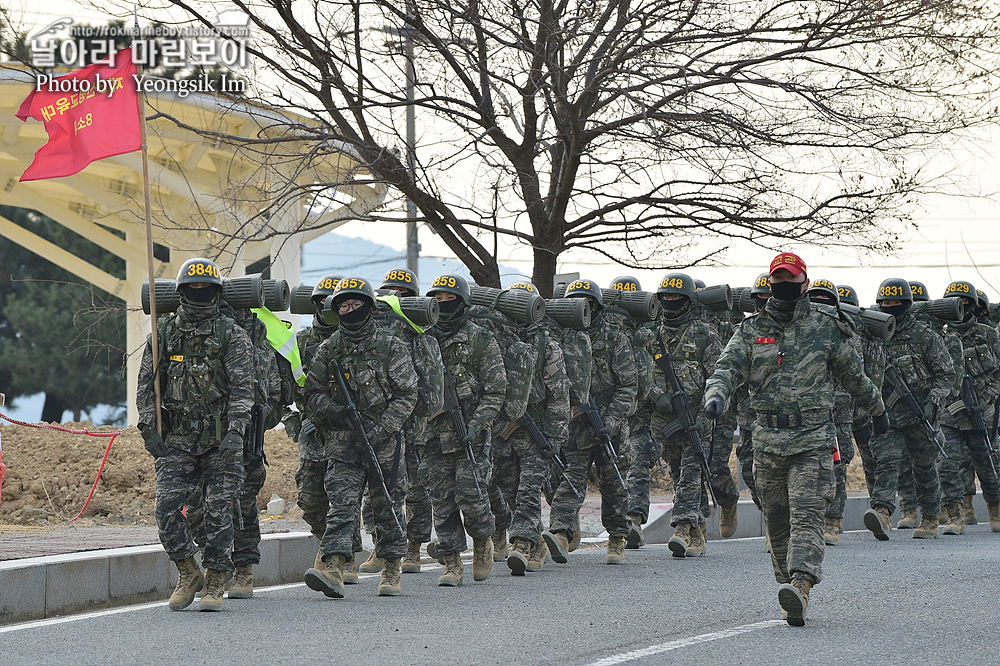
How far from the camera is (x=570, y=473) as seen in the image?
10.3 metres

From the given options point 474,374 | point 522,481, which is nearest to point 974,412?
point 522,481

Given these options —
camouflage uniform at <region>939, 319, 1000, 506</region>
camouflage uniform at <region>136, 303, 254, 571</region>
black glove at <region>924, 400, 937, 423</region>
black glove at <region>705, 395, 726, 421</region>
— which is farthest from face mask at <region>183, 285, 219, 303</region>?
camouflage uniform at <region>939, 319, 1000, 506</region>

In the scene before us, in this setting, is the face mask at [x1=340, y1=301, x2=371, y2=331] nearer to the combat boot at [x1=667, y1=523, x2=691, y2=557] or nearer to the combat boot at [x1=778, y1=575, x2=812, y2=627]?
the combat boot at [x1=778, y1=575, x2=812, y2=627]

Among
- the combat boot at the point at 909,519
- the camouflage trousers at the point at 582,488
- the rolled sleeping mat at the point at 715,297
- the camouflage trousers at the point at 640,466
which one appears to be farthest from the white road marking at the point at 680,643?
the combat boot at the point at 909,519

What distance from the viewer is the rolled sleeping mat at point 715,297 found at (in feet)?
39.2

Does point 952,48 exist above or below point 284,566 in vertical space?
above

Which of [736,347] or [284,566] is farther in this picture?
[284,566]

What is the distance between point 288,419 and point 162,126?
10.3 metres

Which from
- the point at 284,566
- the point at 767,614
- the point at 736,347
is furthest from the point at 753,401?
the point at 284,566

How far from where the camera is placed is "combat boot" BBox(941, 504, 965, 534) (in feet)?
41.8

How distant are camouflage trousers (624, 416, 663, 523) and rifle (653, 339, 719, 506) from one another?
1.37ft

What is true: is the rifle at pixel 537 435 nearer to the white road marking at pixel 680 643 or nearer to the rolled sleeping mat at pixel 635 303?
the rolled sleeping mat at pixel 635 303

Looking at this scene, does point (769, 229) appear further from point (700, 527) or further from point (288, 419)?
point (288, 419)

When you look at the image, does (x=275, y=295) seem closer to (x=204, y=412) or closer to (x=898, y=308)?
(x=204, y=412)
